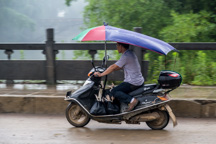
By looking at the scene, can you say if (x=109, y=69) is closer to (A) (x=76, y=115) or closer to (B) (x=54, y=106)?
(A) (x=76, y=115)

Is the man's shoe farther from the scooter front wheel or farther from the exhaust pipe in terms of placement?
the scooter front wheel

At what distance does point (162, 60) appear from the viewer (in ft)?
28.5

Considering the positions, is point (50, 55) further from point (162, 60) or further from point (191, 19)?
point (191, 19)

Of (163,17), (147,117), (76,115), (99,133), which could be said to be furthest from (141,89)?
(163,17)

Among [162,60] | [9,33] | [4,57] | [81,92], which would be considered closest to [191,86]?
[162,60]

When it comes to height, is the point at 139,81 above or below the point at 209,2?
below

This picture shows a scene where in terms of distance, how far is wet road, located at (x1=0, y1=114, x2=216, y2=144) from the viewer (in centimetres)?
496

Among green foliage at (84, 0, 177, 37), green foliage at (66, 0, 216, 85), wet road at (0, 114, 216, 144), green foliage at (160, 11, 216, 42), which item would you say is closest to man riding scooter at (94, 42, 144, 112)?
wet road at (0, 114, 216, 144)

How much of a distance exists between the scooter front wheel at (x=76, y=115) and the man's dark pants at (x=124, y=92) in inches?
30.2

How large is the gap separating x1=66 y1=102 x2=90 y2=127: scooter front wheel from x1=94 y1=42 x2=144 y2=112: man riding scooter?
2.51 feet

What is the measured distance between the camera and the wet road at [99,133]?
4.96 meters

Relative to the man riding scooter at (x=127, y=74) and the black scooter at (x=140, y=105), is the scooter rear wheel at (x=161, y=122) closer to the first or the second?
the black scooter at (x=140, y=105)

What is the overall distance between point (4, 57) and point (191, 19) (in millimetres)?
6707

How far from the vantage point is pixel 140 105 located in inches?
215
